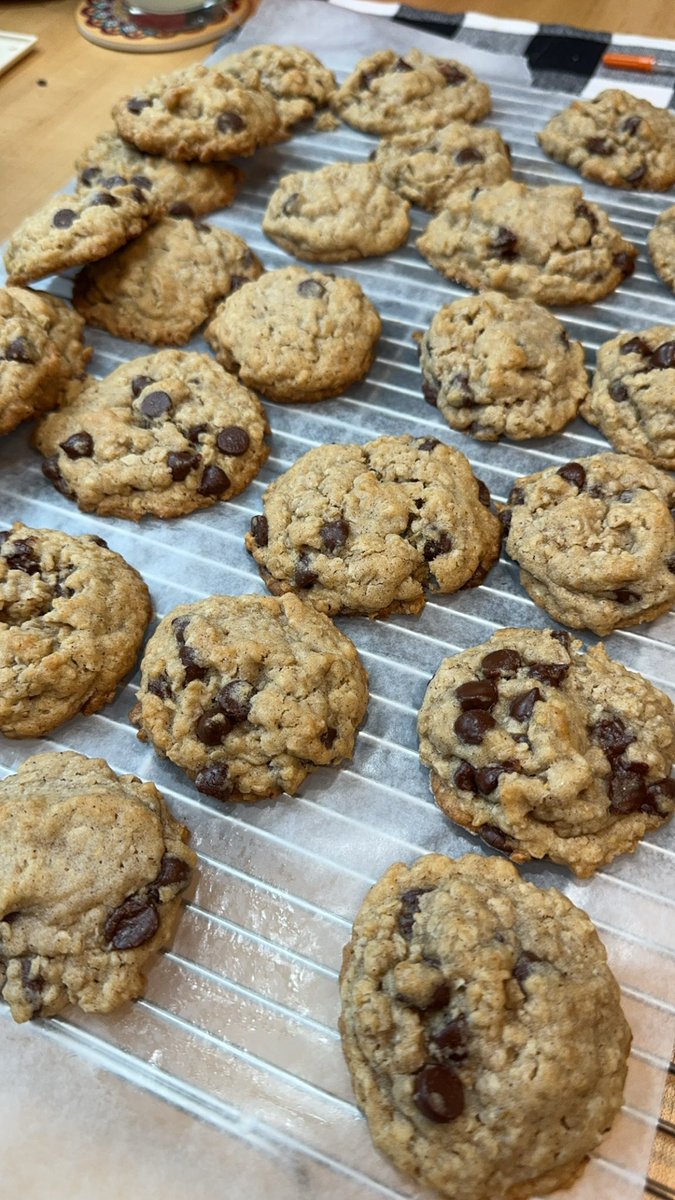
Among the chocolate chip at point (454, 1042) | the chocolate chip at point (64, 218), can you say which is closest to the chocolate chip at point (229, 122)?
the chocolate chip at point (64, 218)

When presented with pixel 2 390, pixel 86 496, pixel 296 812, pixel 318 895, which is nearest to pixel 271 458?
pixel 86 496

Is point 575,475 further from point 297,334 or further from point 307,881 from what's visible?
point 307,881

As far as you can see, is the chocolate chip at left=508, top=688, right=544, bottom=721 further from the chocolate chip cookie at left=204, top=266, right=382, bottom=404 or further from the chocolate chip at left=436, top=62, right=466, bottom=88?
the chocolate chip at left=436, top=62, right=466, bottom=88

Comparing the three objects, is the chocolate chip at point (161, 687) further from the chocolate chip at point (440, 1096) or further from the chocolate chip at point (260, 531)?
the chocolate chip at point (440, 1096)

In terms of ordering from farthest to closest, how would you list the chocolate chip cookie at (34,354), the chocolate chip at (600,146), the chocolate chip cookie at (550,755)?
the chocolate chip at (600,146), the chocolate chip cookie at (34,354), the chocolate chip cookie at (550,755)

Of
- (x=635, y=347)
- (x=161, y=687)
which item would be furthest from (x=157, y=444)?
(x=635, y=347)

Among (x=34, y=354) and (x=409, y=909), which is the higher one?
(x=34, y=354)

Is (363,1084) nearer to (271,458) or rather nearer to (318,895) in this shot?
(318,895)
